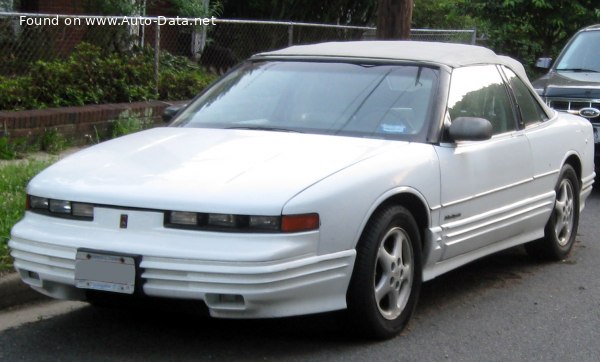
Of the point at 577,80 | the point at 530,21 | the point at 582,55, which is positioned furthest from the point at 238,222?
the point at 530,21

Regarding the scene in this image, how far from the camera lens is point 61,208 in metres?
5.25

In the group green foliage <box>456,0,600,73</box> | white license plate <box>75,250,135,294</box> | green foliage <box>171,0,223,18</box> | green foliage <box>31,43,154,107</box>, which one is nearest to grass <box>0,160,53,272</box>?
white license plate <box>75,250,135,294</box>

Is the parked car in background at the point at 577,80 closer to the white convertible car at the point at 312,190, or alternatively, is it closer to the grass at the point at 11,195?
the white convertible car at the point at 312,190

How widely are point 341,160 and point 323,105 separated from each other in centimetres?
93

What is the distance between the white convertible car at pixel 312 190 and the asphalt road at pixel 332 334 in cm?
26

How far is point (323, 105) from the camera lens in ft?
20.7

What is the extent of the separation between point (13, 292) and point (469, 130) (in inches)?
109

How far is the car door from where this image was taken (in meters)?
6.12

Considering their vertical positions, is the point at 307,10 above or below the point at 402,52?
below

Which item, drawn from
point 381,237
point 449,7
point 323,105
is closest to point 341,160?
point 381,237

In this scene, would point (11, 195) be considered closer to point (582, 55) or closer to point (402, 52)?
point (402, 52)

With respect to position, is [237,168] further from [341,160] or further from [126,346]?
[126,346]

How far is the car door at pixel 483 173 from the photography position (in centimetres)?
612

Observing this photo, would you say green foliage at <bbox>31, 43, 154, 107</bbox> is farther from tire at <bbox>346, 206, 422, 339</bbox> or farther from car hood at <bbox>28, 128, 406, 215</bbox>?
tire at <bbox>346, 206, 422, 339</bbox>
